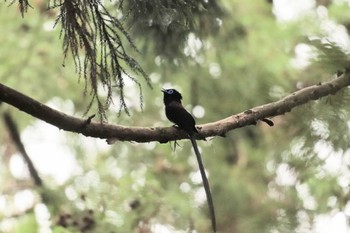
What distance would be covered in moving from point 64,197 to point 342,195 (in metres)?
1.73

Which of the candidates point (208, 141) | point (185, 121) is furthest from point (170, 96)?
point (208, 141)

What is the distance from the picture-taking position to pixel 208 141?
4352mm

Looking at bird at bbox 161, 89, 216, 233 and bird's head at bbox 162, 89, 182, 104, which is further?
bird's head at bbox 162, 89, 182, 104

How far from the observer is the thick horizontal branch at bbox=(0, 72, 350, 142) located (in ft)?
5.68

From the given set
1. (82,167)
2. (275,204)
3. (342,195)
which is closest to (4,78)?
(82,167)

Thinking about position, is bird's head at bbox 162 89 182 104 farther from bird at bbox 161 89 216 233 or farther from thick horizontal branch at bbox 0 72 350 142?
thick horizontal branch at bbox 0 72 350 142

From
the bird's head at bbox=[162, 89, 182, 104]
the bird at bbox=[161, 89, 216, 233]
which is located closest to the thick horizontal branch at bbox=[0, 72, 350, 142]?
the bird at bbox=[161, 89, 216, 233]

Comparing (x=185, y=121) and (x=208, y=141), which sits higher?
(x=208, y=141)

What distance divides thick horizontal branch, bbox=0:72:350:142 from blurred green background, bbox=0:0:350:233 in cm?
23

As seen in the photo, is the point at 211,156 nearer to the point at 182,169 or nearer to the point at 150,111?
the point at 182,169

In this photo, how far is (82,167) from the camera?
4.68 meters

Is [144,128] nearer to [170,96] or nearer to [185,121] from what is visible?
[185,121]

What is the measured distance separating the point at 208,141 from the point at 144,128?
240 centimetres

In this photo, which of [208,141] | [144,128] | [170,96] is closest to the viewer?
[144,128]
